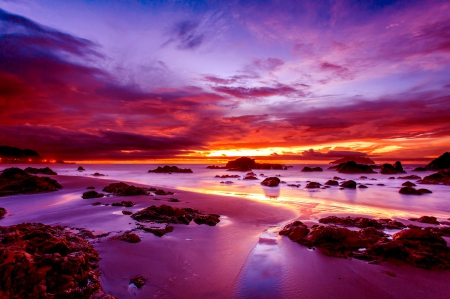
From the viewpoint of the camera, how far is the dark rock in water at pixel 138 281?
3.79 meters

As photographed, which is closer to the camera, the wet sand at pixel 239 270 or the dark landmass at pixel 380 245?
the wet sand at pixel 239 270

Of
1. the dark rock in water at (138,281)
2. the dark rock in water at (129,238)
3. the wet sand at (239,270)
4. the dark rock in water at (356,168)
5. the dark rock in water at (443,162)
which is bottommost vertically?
the wet sand at (239,270)


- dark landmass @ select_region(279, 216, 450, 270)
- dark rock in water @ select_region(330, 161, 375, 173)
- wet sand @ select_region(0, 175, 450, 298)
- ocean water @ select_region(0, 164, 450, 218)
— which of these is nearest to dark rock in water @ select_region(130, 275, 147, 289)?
wet sand @ select_region(0, 175, 450, 298)

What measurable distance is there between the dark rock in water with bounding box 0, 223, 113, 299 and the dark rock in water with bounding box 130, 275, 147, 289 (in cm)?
67

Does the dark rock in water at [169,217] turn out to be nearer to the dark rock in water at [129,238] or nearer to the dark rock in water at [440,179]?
the dark rock in water at [129,238]

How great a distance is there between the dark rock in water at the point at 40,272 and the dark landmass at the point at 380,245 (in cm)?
501

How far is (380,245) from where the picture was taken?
5.47 metres

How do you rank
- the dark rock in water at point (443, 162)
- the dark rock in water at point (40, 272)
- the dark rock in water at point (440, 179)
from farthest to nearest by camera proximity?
1. the dark rock in water at point (443, 162)
2. the dark rock in water at point (440, 179)
3. the dark rock in water at point (40, 272)

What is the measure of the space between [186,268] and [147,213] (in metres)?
3.79

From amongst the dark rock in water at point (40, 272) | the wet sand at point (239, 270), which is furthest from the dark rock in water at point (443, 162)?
the dark rock in water at point (40, 272)

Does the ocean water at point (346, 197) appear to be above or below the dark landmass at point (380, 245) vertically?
below

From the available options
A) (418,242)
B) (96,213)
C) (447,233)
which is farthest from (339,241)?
(96,213)

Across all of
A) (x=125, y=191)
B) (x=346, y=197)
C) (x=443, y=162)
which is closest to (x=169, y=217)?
(x=125, y=191)

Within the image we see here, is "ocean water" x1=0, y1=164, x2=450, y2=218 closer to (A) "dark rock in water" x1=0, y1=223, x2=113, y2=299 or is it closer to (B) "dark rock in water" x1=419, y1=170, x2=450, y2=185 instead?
(B) "dark rock in water" x1=419, y1=170, x2=450, y2=185
